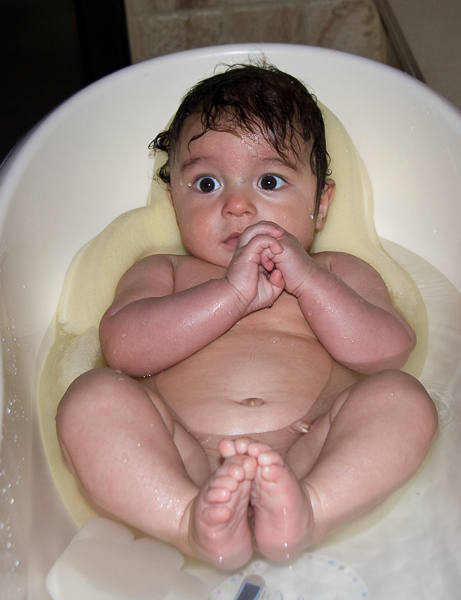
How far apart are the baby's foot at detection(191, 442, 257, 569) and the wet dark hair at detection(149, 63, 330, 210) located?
0.60 m

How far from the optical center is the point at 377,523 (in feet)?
3.02

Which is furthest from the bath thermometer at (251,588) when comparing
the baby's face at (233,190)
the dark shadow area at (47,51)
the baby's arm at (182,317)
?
the dark shadow area at (47,51)

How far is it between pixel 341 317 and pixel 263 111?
380 mm

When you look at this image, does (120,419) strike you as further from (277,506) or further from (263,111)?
(263,111)

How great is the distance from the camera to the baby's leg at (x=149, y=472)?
0.73 meters

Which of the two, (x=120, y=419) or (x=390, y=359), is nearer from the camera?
(x=120, y=419)

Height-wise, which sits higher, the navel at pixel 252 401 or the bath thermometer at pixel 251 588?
the navel at pixel 252 401

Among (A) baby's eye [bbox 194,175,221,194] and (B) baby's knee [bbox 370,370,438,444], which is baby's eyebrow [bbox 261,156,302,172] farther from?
(B) baby's knee [bbox 370,370,438,444]

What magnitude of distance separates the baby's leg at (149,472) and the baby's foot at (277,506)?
0.01 metres

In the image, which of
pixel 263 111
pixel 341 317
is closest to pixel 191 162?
pixel 263 111

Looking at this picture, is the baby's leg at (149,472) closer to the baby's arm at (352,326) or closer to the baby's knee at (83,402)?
the baby's knee at (83,402)

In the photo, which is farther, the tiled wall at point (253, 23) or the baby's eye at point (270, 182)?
the tiled wall at point (253, 23)

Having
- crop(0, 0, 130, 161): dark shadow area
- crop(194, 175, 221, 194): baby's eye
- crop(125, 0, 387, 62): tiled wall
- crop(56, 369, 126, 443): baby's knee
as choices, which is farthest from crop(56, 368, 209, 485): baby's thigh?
crop(125, 0, 387, 62): tiled wall

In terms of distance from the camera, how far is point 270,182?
115 cm
